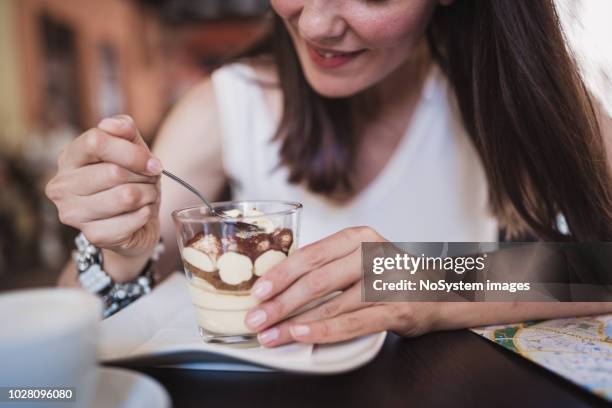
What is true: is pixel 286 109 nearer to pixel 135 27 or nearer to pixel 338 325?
pixel 338 325

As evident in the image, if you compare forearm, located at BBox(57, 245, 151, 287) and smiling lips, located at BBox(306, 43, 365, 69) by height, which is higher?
smiling lips, located at BBox(306, 43, 365, 69)

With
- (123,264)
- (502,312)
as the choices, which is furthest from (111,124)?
(502,312)

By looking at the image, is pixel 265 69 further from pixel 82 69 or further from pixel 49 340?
pixel 82 69

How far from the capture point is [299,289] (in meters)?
0.56

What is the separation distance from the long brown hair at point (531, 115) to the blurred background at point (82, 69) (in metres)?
0.05

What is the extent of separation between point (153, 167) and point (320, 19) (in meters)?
0.34

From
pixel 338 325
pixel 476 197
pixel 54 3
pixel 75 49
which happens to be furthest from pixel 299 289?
pixel 75 49

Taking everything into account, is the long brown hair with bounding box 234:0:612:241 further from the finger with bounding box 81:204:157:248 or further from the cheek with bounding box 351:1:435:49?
the finger with bounding box 81:204:157:248

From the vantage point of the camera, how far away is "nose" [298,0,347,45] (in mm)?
768

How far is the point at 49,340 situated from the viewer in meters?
0.34

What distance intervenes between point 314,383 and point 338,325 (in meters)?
0.07

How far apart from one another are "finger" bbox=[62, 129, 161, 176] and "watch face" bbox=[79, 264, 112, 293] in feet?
0.70

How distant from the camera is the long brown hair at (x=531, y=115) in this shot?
79 cm

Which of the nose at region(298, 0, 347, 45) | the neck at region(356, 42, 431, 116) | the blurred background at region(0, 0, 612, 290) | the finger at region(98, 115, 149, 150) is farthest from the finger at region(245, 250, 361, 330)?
the neck at region(356, 42, 431, 116)
